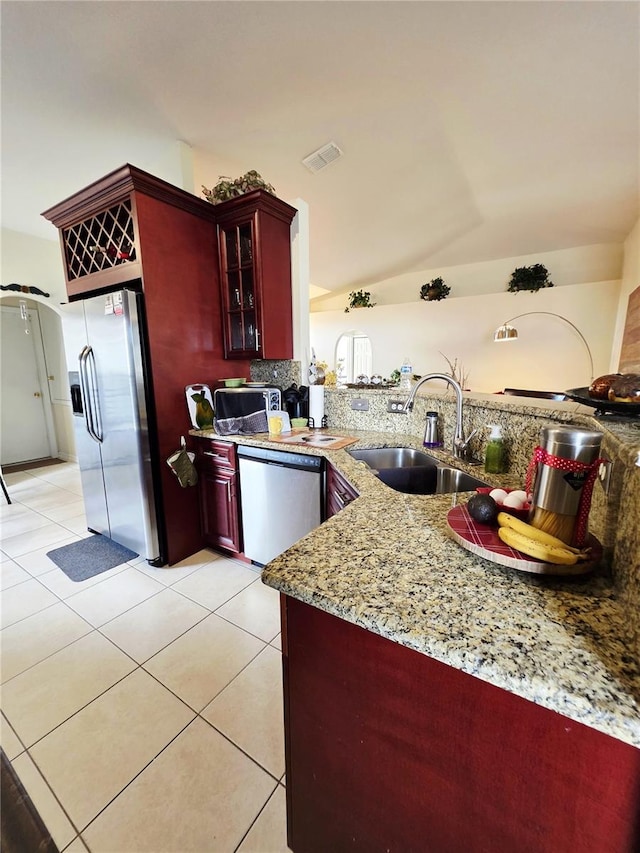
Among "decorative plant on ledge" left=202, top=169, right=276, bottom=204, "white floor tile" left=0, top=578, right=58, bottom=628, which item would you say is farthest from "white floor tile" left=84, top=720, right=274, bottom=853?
"decorative plant on ledge" left=202, top=169, right=276, bottom=204

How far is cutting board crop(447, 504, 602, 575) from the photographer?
0.64 metres

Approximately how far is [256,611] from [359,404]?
142cm

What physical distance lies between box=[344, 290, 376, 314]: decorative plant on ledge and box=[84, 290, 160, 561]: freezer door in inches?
184

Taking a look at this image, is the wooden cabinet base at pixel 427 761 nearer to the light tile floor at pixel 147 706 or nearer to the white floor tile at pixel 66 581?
the light tile floor at pixel 147 706

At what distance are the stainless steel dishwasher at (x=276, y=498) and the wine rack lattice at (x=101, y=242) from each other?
1.51 m

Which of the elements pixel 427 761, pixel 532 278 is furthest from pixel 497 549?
pixel 532 278

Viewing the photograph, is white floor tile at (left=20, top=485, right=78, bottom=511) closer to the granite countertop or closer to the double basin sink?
the double basin sink

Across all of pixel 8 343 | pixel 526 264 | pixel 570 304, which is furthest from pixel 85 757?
pixel 526 264

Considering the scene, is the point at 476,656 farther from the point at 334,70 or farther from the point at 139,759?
the point at 334,70

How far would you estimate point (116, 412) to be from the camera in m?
2.20

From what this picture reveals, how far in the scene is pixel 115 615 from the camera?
1828 mm

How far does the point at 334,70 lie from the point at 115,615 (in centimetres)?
324

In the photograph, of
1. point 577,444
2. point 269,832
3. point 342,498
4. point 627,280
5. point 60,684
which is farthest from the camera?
point 627,280

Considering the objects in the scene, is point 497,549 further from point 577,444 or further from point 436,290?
point 436,290
